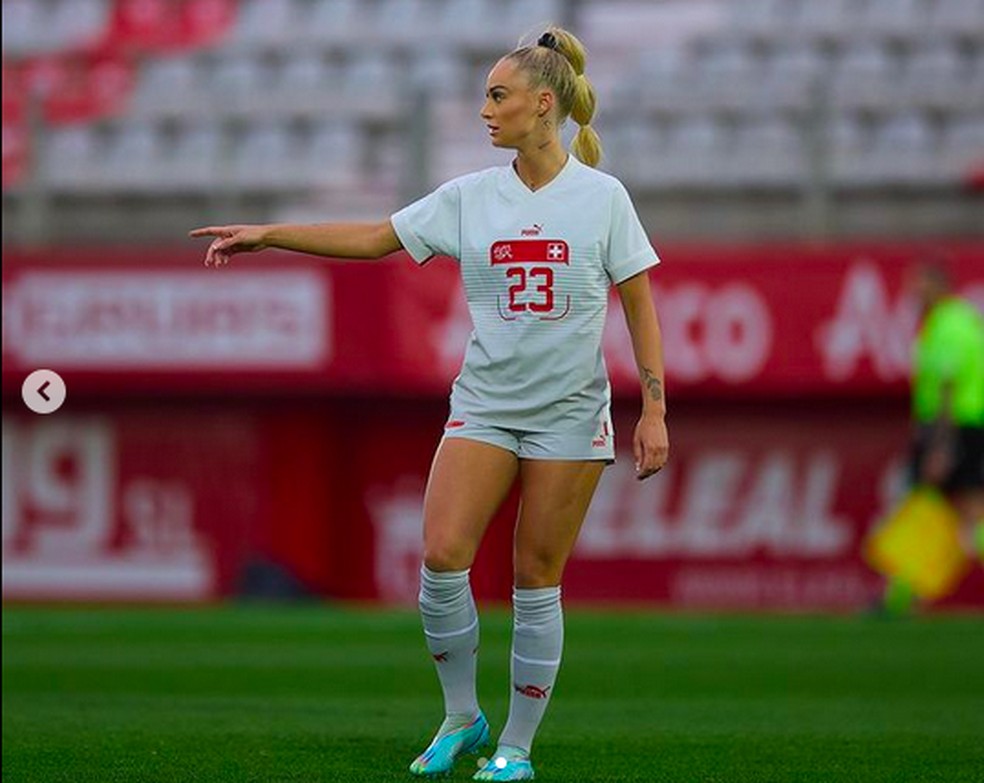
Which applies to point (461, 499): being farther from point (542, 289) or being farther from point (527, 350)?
point (542, 289)

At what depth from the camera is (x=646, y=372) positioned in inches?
259

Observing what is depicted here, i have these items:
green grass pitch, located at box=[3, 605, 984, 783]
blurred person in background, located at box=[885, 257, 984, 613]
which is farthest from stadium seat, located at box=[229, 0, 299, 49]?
blurred person in background, located at box=[885, 257, 984, 613]

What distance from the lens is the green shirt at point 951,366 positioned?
48.3ft

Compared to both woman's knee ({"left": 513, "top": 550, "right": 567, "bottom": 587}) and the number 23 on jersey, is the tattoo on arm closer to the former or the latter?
the number 23 on jersey

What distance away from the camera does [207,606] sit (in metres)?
17.2

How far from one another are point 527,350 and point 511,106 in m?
0.69

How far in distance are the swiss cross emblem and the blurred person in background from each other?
8.63 m

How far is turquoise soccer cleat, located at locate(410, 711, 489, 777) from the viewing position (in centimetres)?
659

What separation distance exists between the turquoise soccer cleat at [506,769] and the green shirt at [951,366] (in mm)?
8652

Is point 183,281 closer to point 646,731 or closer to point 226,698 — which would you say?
point 226,698

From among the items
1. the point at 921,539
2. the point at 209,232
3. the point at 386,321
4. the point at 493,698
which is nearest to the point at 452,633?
the point at 209,232

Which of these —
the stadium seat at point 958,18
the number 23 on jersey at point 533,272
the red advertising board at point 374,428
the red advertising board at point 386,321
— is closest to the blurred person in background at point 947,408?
the red advertising board at point 386,321

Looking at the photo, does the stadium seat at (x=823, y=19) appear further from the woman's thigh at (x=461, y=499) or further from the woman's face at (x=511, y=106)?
the woman's thigh at (x=461, y=499)

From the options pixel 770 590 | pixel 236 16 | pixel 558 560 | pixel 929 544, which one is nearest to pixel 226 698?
pixel 558 560
